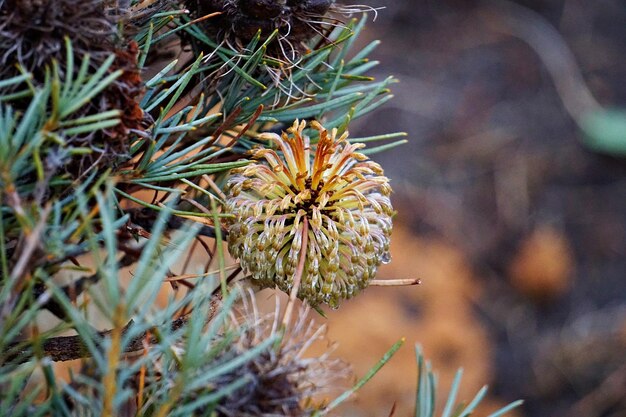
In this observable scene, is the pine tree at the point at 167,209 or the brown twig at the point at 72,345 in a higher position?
the pine tree at the point at 167,209

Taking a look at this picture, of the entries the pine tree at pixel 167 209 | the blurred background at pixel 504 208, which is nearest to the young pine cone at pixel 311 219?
the pine tree at pixel 167 209

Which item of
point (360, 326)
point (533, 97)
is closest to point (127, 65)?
point (360, 326)

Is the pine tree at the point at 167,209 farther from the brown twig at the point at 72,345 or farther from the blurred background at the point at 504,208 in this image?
the blurred background at the point at 504,208

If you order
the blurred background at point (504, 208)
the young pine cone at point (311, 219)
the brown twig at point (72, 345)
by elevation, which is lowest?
the blurred background at point (504, 208)

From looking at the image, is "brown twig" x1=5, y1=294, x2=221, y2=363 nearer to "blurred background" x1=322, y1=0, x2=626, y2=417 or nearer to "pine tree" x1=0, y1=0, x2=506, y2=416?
"pine tree" x1=0, y1=0, x2=506, y2=416

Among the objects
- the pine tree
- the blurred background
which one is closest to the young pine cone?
the pine tree

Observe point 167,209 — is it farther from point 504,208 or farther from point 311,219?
point 504,208

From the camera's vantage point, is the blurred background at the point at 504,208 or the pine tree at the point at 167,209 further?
the blurred background at the point at 504,208

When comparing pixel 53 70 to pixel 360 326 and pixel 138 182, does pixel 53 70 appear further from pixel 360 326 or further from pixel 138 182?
pixel 360 326
